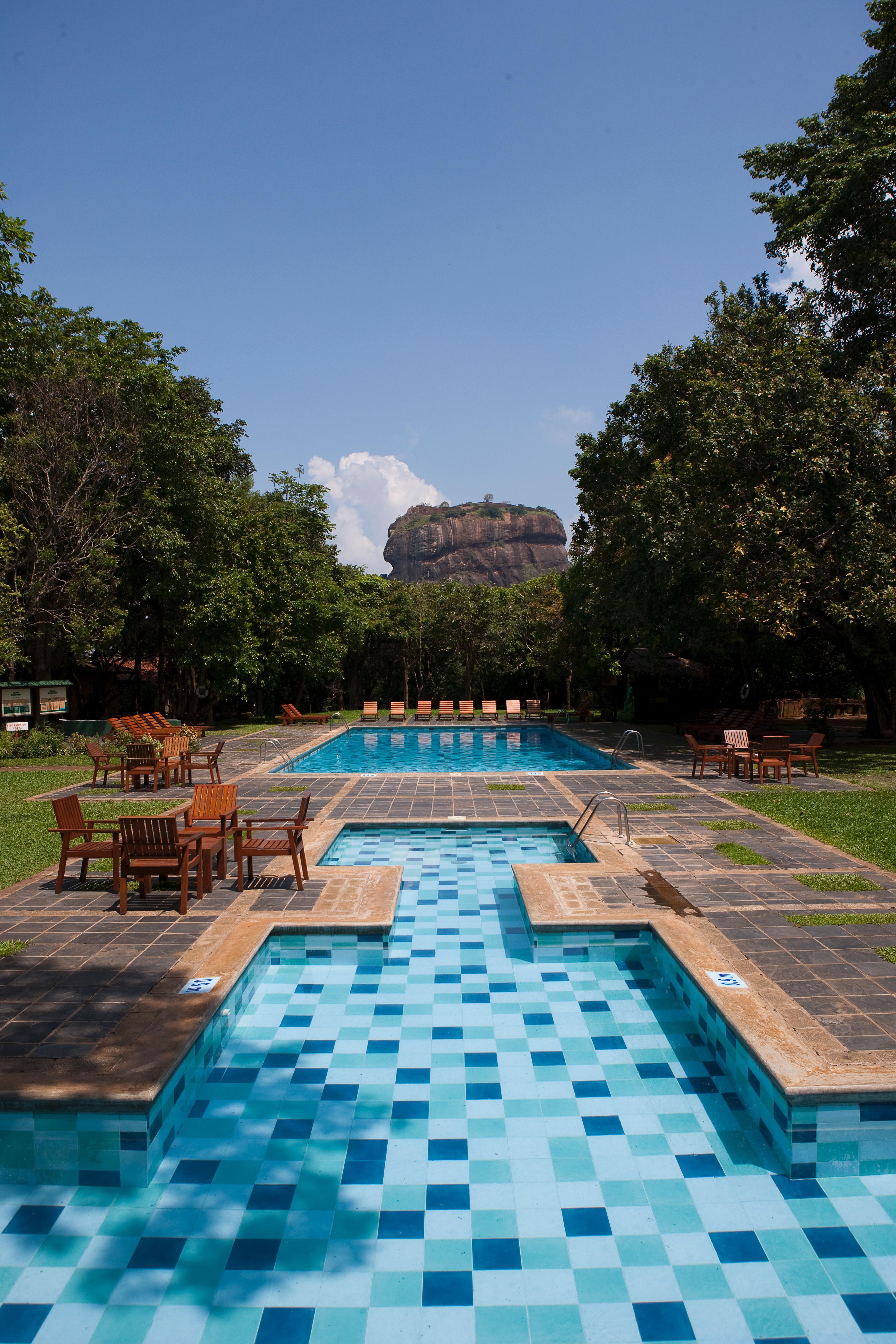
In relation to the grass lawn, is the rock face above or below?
above

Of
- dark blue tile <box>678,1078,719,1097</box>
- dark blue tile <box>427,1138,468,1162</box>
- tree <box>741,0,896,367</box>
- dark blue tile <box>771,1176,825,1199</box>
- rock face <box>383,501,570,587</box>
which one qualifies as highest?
rock face <box>383,501,570,587</box>

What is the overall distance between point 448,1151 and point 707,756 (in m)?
11.9

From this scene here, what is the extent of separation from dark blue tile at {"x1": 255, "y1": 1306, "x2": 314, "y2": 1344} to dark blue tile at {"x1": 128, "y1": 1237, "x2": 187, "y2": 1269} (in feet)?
1.63

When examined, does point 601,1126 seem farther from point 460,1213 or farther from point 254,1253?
point 254,1253

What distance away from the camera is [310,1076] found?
4.41 m

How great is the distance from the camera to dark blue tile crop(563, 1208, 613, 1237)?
3.21m

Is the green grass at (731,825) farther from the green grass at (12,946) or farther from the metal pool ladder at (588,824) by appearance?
the green grass at (12,946)

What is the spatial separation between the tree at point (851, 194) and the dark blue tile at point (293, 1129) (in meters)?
17.2

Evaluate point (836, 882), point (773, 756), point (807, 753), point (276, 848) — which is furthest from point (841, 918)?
point (807, 753)

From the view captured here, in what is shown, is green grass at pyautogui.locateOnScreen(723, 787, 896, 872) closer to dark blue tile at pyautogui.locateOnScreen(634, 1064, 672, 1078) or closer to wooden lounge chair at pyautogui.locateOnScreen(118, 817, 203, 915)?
dark blue tile at pyautogui.locateOnScreen(634, 1064, 672, 1078)

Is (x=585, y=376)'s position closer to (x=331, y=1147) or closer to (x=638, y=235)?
(x=638, y=235)

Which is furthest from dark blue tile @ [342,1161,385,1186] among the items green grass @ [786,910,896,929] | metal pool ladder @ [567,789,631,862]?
metal pool ladder @ [567,789,631,862]

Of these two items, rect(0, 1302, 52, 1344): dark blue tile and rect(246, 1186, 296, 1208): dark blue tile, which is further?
rect(246, 1186, 296, 1208): dark blue tile

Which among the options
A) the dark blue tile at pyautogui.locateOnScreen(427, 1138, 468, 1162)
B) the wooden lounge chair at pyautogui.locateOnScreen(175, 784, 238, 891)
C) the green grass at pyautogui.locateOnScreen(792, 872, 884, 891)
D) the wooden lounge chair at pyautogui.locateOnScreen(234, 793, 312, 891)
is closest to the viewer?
the dark blue tile at pyautogui.locateOnScreen(427, 1138, 468, 1162)
